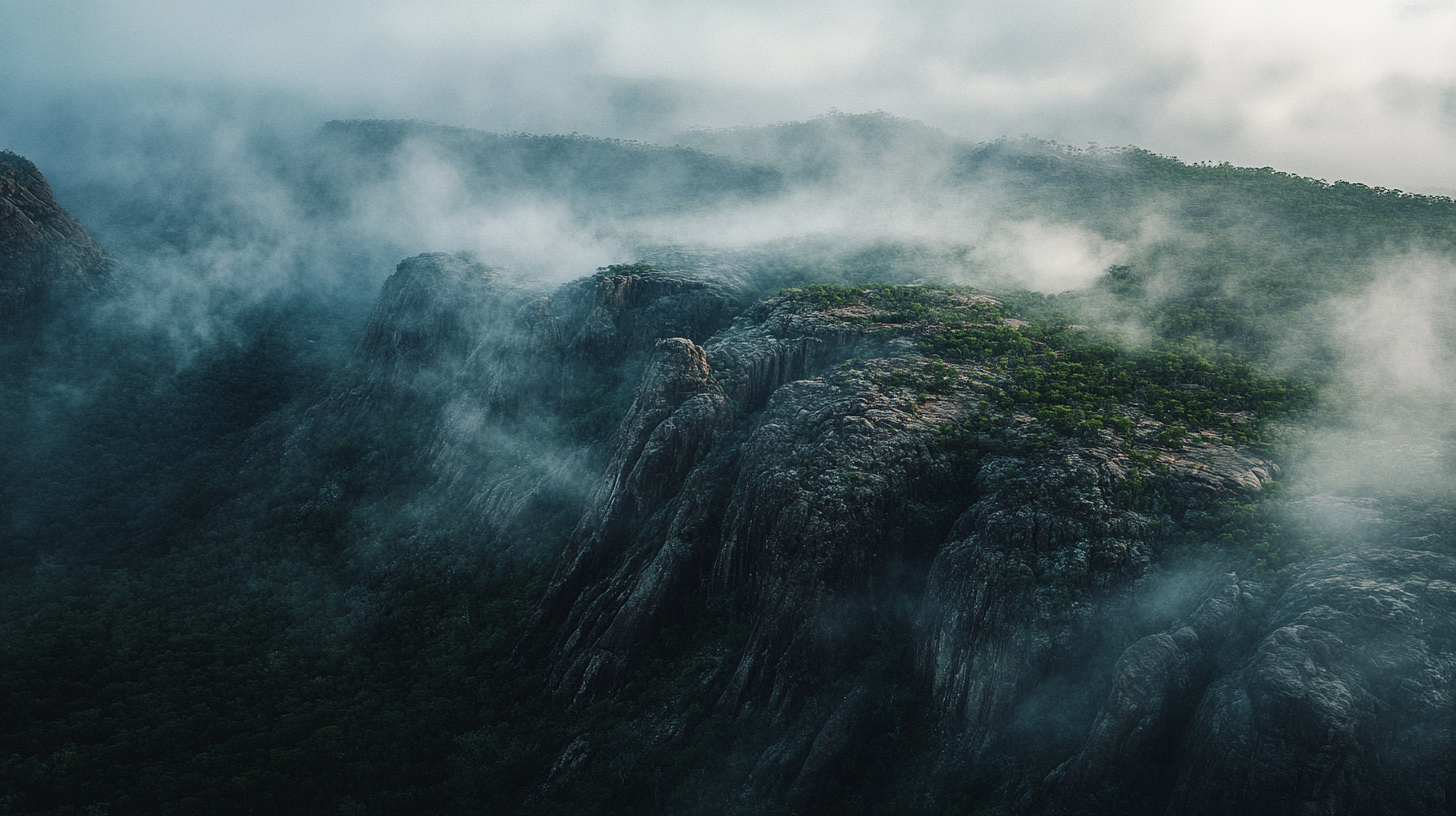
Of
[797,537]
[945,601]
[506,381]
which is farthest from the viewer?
[506,381]

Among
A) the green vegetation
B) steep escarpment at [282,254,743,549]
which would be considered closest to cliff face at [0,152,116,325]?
steep escarpment at [282,254,743,549]

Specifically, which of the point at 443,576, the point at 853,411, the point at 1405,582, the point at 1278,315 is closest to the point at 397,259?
the point at 443,576

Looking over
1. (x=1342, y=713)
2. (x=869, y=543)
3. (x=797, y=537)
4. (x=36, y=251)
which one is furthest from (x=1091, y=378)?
(x=36, y=251)

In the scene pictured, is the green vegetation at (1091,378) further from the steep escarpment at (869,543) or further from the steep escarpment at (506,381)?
the steep escarpment at (506,381)

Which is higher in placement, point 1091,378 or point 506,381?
point 1091,378

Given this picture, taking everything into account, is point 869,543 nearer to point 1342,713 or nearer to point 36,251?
point 1342,713

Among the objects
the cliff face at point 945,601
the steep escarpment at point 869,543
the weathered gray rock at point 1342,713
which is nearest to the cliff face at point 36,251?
the cliff face at point 945,601

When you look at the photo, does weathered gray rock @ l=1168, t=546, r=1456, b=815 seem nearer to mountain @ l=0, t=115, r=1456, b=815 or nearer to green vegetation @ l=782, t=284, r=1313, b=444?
mountain @ l=0, t=115, r=1456, b=815
